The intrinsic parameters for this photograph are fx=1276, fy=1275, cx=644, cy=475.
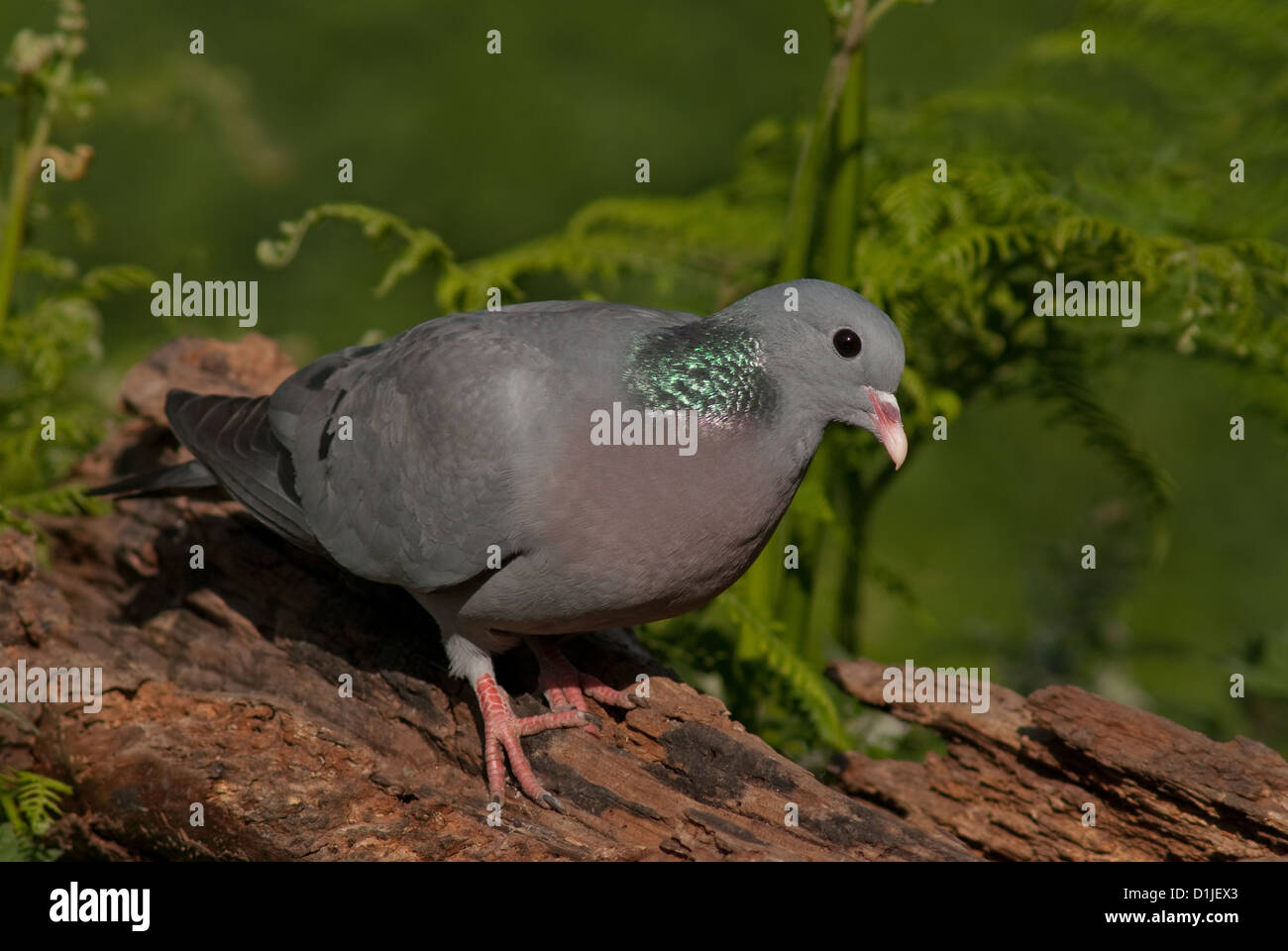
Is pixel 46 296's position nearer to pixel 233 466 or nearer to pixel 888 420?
pixel 233 466

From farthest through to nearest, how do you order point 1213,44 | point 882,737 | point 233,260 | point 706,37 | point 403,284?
point 706,37
point 403,284
point 233,260
point 1213,44
point 882,737

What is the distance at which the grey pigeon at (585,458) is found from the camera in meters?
3.37

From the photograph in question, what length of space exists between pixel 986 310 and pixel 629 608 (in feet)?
6.88

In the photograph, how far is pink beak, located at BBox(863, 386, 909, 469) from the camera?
3410 millimetres

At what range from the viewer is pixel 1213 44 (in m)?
6.16

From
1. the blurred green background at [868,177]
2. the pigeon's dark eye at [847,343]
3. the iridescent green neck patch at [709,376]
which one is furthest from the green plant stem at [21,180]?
the pigeon's dark eye at [847,343]

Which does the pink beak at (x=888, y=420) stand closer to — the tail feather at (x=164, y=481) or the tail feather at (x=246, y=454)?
the tail feather at (x=246, y=454)

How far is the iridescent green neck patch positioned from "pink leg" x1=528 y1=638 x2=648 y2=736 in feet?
3.04

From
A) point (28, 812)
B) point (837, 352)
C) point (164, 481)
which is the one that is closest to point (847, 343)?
point (837, 352)

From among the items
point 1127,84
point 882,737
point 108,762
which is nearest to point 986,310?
point 882,737

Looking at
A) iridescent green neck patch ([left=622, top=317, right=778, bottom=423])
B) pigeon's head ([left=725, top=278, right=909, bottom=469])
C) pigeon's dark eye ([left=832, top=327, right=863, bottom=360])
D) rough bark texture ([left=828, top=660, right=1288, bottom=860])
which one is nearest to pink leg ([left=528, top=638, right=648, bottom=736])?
rough bark texture ([left=828, top=660, right=1288, bottom=860])

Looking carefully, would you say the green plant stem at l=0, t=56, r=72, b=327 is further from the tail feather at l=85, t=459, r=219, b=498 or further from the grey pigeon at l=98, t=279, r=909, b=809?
the grey pigeon at l=98, t=279, r=909, b=809

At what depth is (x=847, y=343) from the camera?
11.1 feet
